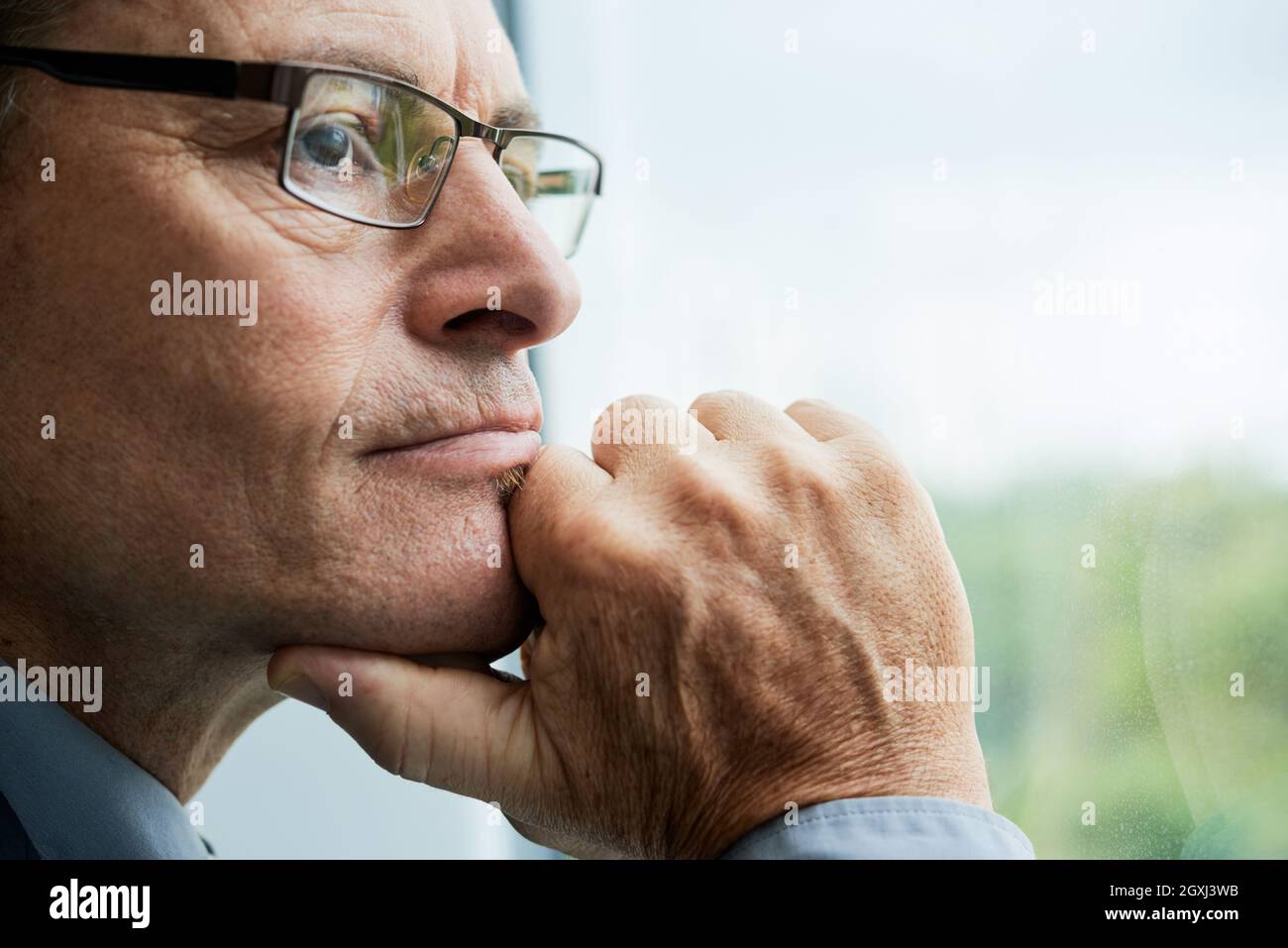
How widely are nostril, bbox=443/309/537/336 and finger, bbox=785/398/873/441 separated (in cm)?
35

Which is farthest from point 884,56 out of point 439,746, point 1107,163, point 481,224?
point 439,746

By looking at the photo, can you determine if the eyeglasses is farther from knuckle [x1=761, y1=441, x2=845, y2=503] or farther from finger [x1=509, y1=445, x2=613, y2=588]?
knuckle [x1=761, y1=441, x2=845, y2=503]

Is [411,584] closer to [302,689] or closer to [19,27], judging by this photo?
[302,689]

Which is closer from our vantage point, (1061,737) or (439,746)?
(439,746)

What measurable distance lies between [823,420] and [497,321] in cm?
41

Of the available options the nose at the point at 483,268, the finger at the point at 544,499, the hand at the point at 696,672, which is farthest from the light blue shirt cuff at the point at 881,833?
the nose at the point at 483,268

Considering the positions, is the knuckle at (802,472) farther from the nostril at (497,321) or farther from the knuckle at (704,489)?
the nostril at (497,321)

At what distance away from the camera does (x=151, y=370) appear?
963mm

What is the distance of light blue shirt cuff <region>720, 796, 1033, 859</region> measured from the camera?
0.92 metres

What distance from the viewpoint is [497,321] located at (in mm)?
1094

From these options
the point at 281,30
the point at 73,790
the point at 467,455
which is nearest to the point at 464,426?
the point at 467,455

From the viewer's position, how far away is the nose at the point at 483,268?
104 centimetres

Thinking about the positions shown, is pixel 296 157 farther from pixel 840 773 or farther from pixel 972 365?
pixel 972 365
